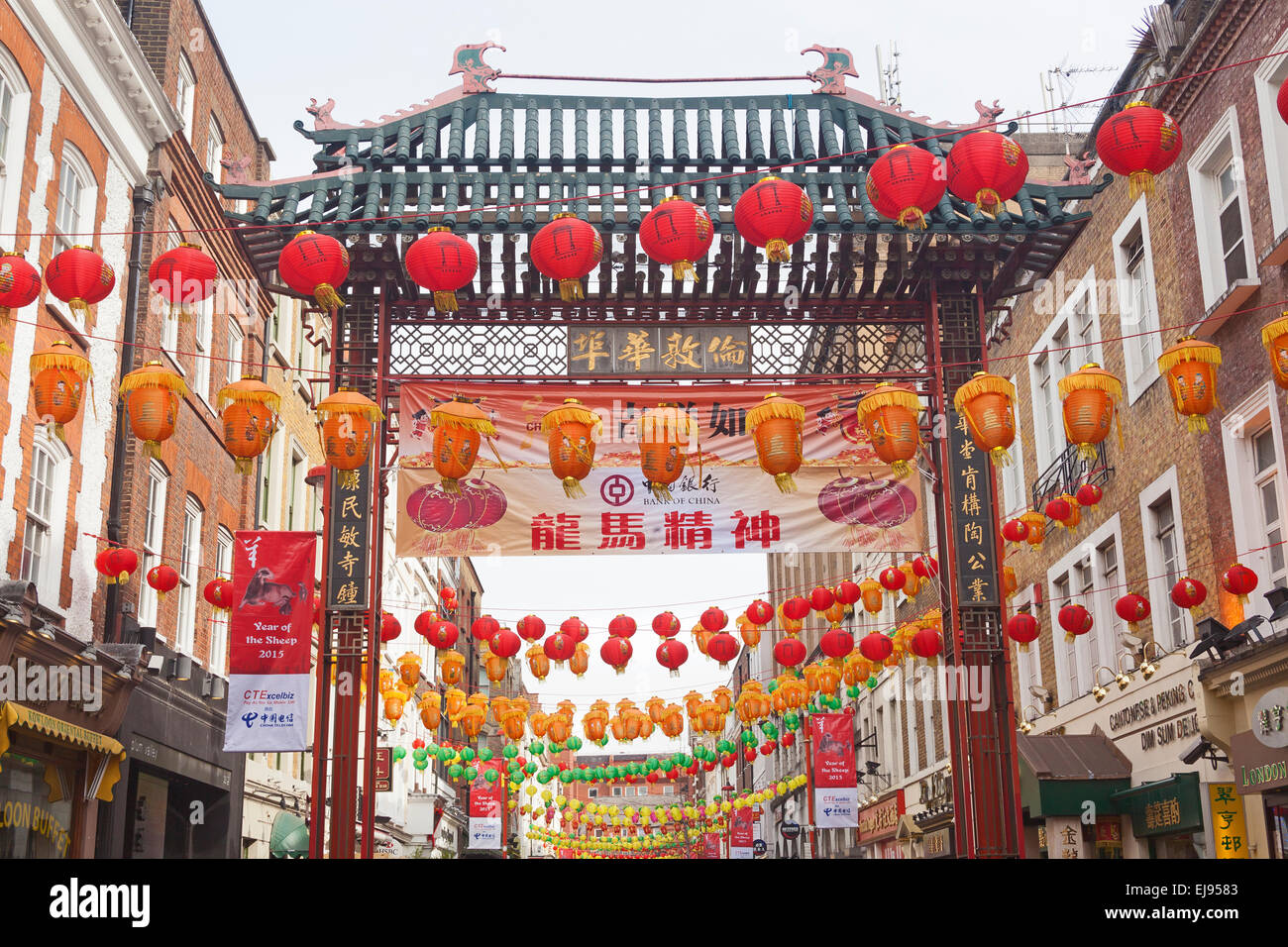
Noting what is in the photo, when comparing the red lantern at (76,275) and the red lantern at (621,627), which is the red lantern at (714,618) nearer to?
the red lantern at (621,627)

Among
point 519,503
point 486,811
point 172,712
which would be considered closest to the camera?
point 519,503

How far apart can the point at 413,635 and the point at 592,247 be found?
38.3 m

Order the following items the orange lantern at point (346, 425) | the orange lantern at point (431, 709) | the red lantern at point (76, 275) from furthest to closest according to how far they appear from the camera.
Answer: the orange lantern at point (431, 709) → the orange lantern at point (346, 425) → the red lantern at point (76, 275)

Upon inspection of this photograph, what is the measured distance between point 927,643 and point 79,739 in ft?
32.6

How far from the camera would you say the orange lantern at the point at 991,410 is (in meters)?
10.7

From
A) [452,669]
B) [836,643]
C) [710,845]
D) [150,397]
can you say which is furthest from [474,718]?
[710,845]

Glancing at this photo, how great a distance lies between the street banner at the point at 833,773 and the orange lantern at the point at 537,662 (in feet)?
28.0

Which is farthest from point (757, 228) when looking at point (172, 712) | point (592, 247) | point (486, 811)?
point (486, 811)

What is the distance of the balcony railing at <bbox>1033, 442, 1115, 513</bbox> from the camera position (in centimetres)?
1916

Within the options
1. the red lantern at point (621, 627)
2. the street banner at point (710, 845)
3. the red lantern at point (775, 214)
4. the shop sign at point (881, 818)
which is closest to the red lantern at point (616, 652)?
the red lantern at point (621, 627)

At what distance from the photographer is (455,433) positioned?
1111 centimetres

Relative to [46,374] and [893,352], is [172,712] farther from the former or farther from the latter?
[893,352]

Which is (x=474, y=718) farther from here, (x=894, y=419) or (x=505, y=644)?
(x=894, y=419)

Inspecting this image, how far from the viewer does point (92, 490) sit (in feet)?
53.0
